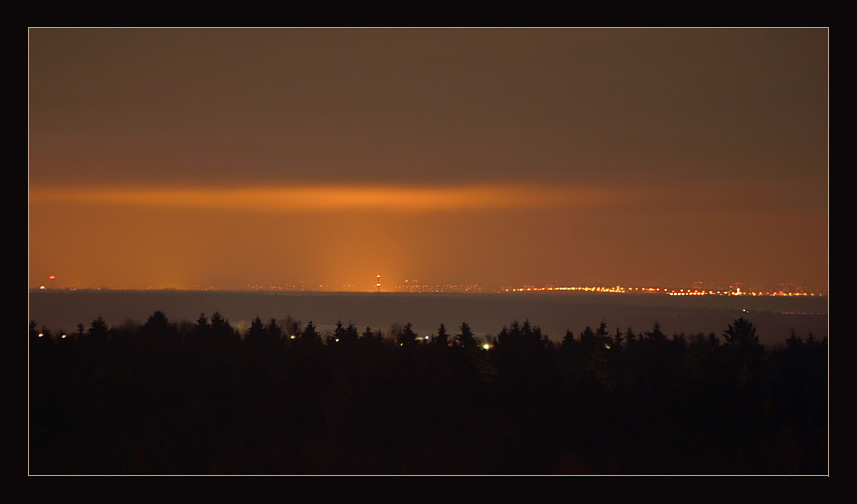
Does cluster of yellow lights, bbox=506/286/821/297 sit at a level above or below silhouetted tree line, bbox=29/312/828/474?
above

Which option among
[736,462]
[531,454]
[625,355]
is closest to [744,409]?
[736,462]

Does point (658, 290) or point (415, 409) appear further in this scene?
point (658, 290)

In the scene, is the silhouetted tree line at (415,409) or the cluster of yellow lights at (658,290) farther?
the cluster of yellow lights at (658,290)

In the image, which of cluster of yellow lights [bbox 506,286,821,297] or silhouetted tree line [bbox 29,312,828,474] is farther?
cluster of yellow lights [bbox 506,286,821,297]

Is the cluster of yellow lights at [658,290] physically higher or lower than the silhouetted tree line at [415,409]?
higher

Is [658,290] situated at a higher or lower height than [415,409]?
higher

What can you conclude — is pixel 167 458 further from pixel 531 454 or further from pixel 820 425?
pixel 820 425
